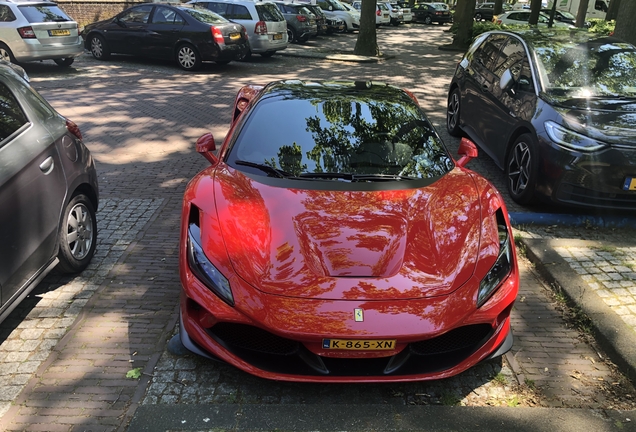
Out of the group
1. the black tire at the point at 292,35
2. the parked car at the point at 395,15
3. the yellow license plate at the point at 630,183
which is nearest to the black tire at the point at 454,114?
the yellow license plate at the point at 630,183

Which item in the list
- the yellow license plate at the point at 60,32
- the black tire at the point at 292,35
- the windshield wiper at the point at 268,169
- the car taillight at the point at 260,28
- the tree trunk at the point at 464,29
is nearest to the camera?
the windshield wiper at the point at 268,169

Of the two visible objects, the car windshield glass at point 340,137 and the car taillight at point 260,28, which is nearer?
the car windshield glass at point 340,137

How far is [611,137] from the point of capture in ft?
16.9

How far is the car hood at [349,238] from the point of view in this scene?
286 centimetres

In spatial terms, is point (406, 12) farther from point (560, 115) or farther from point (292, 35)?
point (560, 115)

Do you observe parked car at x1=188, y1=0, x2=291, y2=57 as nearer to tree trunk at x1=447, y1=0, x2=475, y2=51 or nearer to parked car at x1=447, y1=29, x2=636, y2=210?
tree trunk at x1=447, y1=0, x2=475, y2=51

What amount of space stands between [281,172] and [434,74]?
12029mm

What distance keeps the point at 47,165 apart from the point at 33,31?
10294mm

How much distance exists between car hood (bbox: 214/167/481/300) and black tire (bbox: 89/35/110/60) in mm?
13291

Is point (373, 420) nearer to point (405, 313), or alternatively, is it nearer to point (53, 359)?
point (405, 313)

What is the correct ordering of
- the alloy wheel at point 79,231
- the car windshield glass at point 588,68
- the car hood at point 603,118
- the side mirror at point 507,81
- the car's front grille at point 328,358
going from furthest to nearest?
the side mirror at point 507,81 → the car windshield glass at point 588,68 → the car hood at point 603,118 → the alloy wheel at point 79,231 → the car's front grille at point 328,358

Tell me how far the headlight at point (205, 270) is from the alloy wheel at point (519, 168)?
391cm

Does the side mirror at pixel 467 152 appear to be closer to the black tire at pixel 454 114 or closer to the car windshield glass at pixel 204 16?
the black tire at pixel 454 114

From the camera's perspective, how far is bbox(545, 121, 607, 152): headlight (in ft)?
16.9
